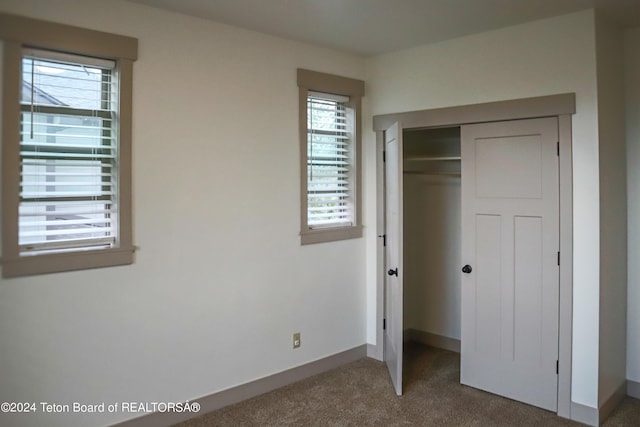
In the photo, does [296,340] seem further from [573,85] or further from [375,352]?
[573,85]

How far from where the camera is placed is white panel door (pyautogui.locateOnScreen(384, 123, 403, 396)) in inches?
145

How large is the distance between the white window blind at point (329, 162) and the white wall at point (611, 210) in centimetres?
198

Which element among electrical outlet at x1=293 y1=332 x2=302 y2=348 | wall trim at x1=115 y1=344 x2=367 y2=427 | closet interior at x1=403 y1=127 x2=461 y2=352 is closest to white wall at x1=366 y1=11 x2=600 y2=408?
closet interior at x1=403 y1=127 x2=461 y2=352

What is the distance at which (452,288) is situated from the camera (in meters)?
4.69

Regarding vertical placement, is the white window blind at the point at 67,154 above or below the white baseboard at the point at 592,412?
above

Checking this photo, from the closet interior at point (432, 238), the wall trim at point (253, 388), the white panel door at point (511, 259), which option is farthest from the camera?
the closet interior at point (432, 238)

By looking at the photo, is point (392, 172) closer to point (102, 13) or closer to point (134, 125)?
point (134, 125)

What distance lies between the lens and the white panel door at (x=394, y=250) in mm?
3676

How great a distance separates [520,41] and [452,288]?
231cm

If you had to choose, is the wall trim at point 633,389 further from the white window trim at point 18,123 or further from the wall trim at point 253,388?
the white window trim at point 18,123

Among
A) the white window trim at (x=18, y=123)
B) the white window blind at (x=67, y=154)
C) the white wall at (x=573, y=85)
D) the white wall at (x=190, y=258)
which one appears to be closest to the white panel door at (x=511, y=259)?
the white wall at (x=573, y=85)

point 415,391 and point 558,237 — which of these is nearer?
point 558,237

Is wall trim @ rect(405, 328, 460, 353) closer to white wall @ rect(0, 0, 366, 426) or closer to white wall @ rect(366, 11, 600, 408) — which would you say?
white wall @ rect(0, 0, 366, 426)

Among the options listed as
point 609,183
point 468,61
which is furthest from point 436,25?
point 609,183
